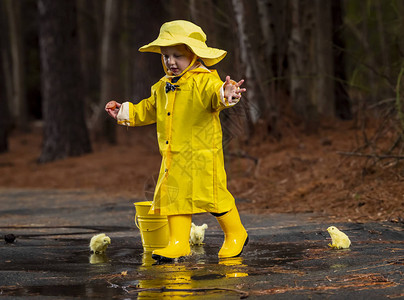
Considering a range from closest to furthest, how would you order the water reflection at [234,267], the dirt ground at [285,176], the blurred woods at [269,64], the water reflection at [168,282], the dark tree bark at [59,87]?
1. the water reflection at [168,282]
2. the water reflection at [234,267]
3. the dirt ground at [285,176]
4. the blurred woods at [269,64]
5. the dark tree bark at [59,87]

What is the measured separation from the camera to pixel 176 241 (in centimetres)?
556

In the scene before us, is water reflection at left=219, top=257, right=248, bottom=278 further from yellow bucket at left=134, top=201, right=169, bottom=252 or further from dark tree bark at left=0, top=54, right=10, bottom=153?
dark tree bark at left=0, top=54, right=10, bottom=153

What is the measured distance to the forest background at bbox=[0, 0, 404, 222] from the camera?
9188 millimetres

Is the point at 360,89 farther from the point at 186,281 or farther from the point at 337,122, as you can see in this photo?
the point at 186,281

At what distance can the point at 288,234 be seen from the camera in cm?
673

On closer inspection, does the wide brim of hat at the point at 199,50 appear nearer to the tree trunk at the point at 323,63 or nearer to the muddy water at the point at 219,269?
the muddy water at the point at 219,269

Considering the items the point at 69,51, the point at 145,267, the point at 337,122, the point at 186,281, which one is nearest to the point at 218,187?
the point at 145,267

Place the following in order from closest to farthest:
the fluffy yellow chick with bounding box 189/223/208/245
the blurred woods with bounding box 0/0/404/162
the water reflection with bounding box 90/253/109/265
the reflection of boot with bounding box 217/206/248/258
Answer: the water reflection with bounding box 90/253/109/265
the reflection of boot with bounding box 217/206/248/258
the fluffy yellow chick with bounding box 189/223/208/245
the blurred woods with bounding box 0/0/404/162

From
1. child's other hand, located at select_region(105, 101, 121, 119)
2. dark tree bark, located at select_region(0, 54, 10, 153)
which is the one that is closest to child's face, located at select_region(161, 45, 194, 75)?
child's other hand, located at select_region(105, 101, 121, 119)

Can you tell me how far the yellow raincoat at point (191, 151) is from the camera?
18.4 ft

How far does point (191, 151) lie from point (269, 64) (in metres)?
7.63

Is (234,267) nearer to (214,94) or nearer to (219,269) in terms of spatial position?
(219,269)

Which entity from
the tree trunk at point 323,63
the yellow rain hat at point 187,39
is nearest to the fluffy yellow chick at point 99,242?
the yellow rain hat at point 187,39

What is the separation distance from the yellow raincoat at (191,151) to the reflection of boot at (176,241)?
0.08 metres
